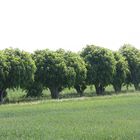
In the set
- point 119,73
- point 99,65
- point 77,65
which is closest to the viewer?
point 77,65

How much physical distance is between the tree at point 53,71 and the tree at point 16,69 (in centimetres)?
574

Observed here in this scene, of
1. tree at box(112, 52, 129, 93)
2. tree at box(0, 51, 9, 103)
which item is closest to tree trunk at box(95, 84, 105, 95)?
tree at box(112, 52, 129, 93)

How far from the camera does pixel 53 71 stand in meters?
84.1

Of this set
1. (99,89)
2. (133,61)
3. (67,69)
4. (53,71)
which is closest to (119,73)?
(99,89)

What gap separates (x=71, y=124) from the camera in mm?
35438

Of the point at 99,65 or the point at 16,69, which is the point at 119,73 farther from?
the point at 16,69

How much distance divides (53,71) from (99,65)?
14.6 m

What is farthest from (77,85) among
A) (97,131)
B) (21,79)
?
(97,131)

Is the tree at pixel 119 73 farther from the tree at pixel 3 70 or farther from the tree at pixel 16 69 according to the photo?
the tree at pixel 3 70

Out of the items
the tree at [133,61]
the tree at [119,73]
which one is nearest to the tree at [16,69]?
the tree at [119,73]

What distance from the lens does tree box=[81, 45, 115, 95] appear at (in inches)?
3698

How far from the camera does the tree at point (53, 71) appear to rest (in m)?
83.2

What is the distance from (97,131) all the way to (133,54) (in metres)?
79.5

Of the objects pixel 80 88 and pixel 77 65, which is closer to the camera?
pixel 77 65
